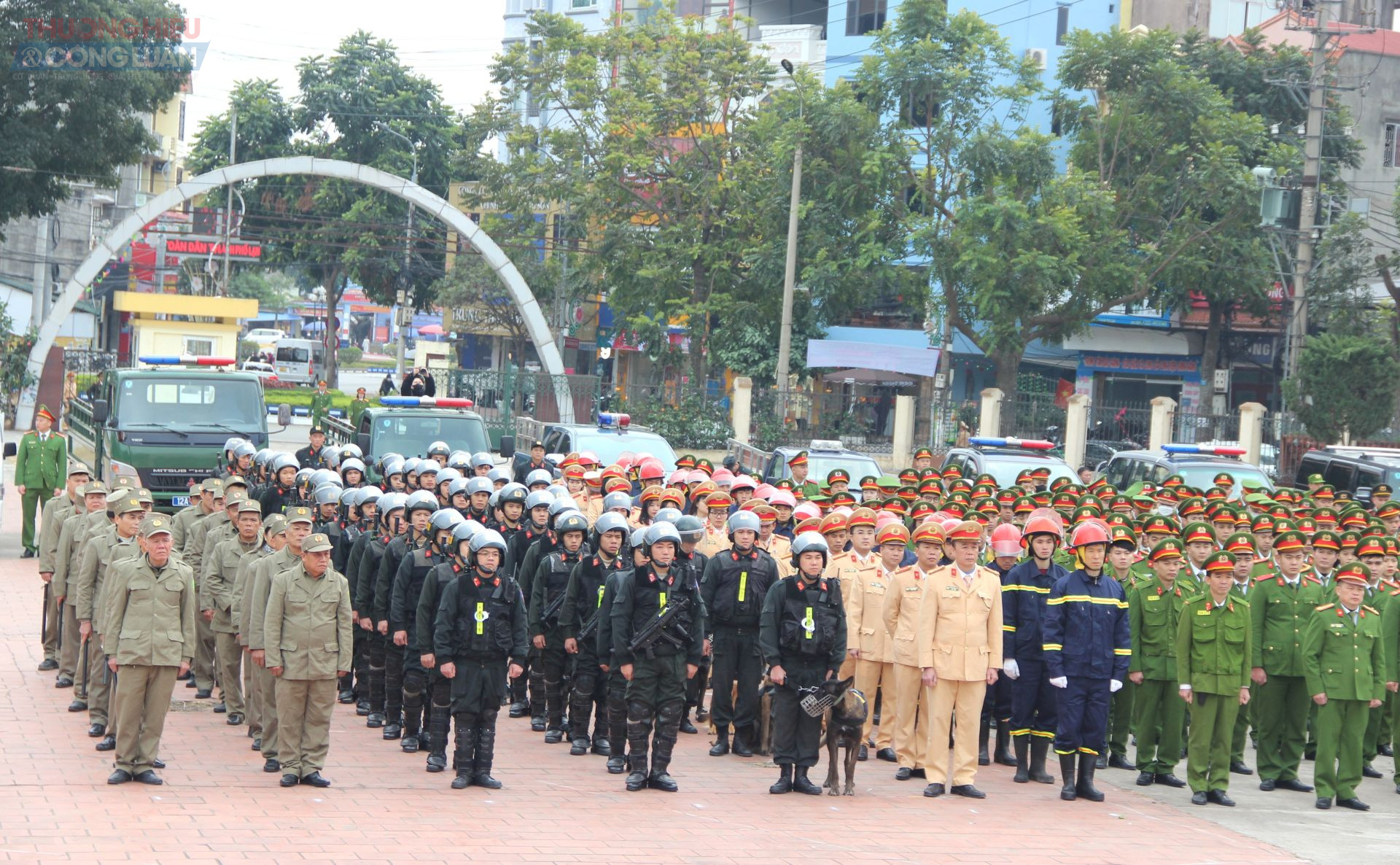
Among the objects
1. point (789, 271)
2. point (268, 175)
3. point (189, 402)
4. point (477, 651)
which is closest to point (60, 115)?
point (268, 175)

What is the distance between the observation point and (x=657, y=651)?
11.4m

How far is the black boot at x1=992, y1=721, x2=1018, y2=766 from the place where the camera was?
13016mm

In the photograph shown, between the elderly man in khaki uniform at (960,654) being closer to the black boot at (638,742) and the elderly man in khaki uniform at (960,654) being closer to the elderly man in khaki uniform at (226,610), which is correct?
the black boot at (638,742)

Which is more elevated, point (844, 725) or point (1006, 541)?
point (1006, 541)

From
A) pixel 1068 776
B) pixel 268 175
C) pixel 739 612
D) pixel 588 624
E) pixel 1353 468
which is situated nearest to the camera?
pixel 1068 776

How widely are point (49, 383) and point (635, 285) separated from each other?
50.0 feet

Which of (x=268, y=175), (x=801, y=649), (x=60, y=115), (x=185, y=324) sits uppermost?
(x=268, y=175)

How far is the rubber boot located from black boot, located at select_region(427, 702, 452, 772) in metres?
4.14

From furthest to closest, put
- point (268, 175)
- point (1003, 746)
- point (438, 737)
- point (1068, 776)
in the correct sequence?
point (268, 175), point (1003, 746), point (1068, 776), point (438, 737)

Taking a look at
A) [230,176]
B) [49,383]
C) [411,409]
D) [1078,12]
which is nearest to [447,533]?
[411,409]

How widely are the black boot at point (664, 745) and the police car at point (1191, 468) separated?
11591mm

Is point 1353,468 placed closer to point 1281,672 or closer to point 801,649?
point 1281,672

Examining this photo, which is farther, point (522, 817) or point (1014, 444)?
point (1014, 444)

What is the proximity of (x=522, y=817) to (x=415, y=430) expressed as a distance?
12639 mm
